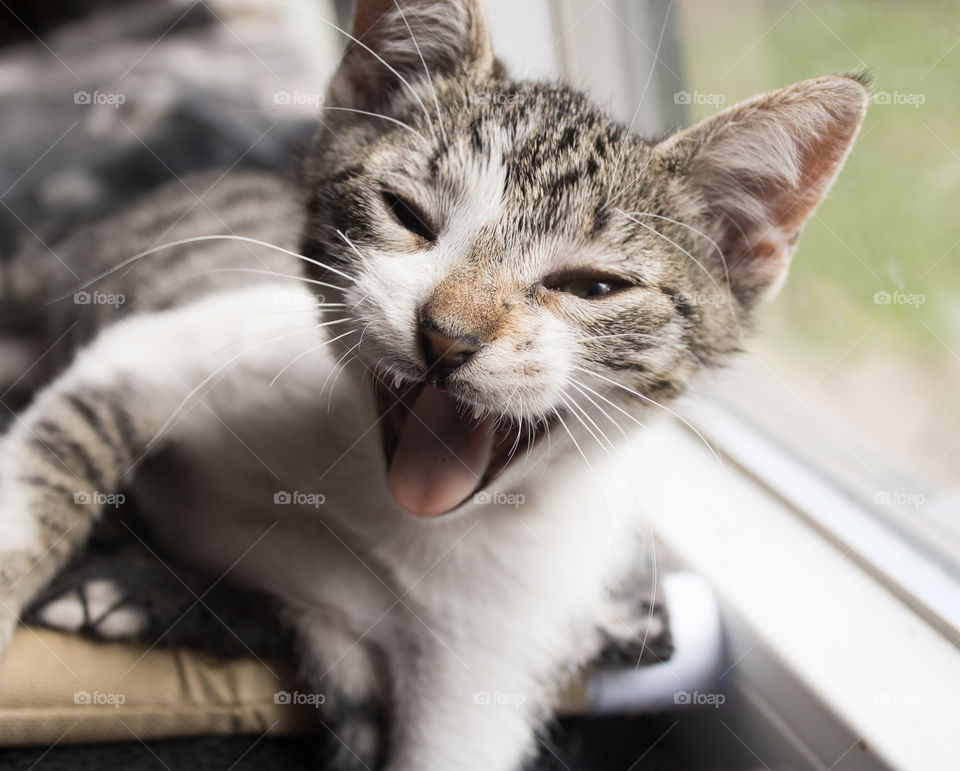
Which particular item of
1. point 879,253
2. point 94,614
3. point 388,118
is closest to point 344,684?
point 94,614

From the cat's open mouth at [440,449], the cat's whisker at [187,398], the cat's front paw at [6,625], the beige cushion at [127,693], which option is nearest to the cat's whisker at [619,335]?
the cat's open mouth at [440,449]

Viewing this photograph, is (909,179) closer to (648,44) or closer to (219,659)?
(648,44)

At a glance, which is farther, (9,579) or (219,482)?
(219,482)

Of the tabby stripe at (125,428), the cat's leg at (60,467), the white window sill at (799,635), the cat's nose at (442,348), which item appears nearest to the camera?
the cat's nose at (442,348)

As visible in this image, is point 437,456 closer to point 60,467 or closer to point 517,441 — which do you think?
point 517,441

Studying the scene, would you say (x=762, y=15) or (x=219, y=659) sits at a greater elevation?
(x=762, y=15)

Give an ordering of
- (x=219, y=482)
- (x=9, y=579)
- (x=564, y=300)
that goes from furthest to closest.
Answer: (x=219, y=482) < (x=9, y=579) < (x=564, y=300)

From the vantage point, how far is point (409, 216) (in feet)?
2.31

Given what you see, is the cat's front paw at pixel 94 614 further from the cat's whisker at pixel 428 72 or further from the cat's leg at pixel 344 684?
the cat's whisker at pixel 428 72

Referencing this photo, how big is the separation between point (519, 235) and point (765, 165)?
0.82 feet

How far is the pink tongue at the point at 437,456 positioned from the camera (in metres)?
0.70

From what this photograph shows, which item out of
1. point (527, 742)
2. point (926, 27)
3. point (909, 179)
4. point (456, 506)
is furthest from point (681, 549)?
point (926, 27)

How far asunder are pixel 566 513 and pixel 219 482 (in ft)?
1.43

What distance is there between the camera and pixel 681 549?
1.00 meters
